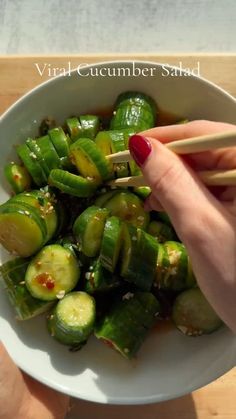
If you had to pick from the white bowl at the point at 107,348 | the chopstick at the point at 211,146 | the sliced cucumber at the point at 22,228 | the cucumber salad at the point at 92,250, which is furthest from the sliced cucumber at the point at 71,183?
the chopstick at the point at 211,146

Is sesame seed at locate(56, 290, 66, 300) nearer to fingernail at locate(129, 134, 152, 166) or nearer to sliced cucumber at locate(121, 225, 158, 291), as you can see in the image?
sliced cucumber at locate(121, 225, 158, 291)

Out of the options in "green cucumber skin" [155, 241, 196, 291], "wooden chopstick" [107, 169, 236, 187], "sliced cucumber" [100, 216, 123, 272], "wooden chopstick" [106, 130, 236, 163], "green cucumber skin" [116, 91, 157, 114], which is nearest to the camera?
"wooden chopstick" [106, 130, 236, 163]

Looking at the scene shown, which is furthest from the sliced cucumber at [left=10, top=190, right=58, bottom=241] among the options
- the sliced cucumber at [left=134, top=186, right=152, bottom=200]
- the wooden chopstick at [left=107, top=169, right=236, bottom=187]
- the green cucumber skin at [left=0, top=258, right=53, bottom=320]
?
the wooden chopstick at [left=107, top=169, right=236, bottom=187]

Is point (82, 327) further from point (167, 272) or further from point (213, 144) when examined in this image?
point (213, 144)

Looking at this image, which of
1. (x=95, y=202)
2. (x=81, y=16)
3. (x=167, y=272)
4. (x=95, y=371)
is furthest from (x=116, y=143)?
(x=81, y=16)

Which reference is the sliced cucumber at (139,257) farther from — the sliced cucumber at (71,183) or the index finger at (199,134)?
the index finger at (199,134)

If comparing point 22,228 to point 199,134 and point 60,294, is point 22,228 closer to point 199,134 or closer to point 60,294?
point 60,294
